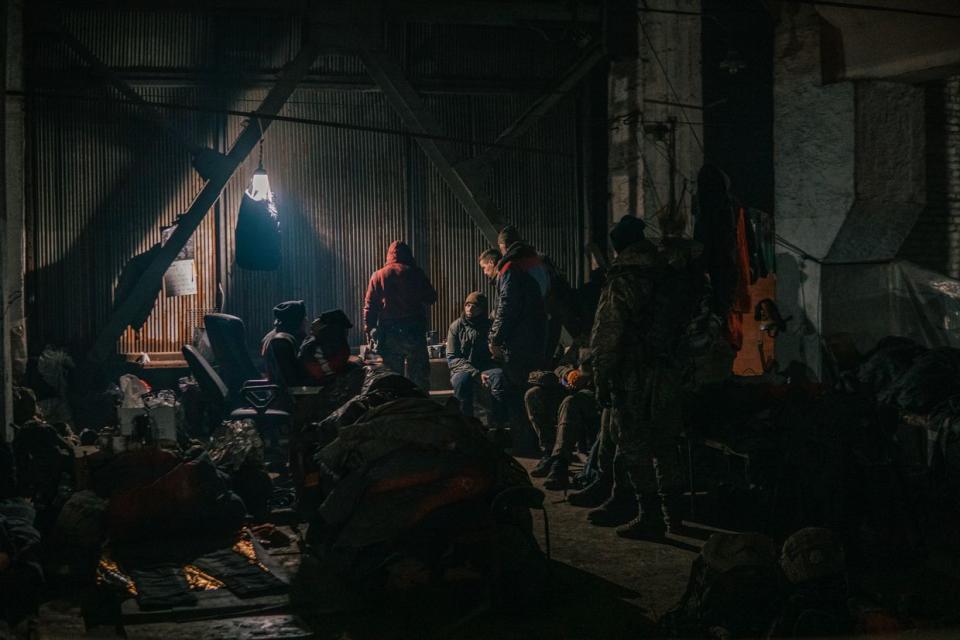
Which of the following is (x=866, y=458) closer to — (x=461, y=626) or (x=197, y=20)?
(x=461, y=626)

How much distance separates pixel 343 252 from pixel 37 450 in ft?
21.3

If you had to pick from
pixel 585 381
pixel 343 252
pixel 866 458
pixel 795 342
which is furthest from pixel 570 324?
pixel 866 458

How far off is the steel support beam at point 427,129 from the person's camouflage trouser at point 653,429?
218 inches

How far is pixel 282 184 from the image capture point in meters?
14.6

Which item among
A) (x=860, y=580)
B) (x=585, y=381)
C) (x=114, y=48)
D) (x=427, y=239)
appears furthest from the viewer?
(x=427, y=239)

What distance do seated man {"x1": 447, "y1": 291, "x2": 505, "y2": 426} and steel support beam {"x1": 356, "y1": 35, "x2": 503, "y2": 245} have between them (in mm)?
1191

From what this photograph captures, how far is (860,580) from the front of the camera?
23.4ft

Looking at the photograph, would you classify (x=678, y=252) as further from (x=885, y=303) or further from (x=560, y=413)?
(x=885, y=303)

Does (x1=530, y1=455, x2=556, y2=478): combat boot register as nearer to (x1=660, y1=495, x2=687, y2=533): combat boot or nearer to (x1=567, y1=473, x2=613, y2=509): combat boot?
(x1=567, y1=473, x2=613, y2=509): combat boot

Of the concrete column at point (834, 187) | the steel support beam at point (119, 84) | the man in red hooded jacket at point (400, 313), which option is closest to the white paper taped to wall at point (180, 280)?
the steel support beam at point (119, 84)

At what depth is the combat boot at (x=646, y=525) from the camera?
834 centimetres

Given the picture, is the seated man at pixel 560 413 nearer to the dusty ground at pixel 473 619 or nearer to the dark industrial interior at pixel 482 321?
the dark industrial interior at pixel 482 321

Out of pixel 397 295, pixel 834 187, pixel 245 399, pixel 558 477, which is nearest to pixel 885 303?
pixel 834 187

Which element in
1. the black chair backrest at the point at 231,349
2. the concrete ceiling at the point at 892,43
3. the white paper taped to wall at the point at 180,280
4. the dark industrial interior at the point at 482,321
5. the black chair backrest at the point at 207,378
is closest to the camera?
the dark industrial interior at the point at 482,321
